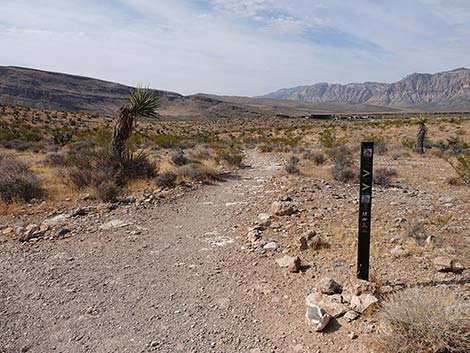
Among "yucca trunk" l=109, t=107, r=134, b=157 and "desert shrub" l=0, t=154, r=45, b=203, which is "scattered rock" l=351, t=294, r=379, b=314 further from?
"yucca trunk" l=109, t=107, r=134, b=157

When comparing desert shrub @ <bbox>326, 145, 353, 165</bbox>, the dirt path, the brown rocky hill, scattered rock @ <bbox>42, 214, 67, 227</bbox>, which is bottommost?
the dirt path

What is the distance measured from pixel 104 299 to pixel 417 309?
155 inches

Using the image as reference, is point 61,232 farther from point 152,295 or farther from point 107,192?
point 152,295

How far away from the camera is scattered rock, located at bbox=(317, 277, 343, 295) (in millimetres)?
4465

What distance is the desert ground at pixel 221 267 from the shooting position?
3920mm

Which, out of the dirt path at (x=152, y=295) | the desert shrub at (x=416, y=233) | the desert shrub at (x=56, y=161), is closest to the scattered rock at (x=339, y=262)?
the dirt path at (x=152, y=295)

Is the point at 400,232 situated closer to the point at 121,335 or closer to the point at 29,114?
the point at 121,335

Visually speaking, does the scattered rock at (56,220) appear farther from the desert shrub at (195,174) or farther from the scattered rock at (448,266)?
the scattered rock at (448,266)

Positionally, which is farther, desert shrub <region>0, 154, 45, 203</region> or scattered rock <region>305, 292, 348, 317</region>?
desert shrub <region>0, 154, 45, 203</region>

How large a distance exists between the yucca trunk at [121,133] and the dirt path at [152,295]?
182 inches

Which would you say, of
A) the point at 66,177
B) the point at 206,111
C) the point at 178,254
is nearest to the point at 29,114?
the point at 66,177

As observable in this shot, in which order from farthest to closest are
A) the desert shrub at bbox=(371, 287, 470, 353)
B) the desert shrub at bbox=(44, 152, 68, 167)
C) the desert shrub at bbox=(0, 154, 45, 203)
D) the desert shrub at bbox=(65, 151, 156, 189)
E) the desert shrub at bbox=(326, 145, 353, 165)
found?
the desert shrub at bbox=(326, 145, 353, 165)
the desert shrub at bbox=(44, 152, 68, 167)
the desert shrub at bbox=(65, 151, 156, 189)
the desert shrub at bbox=(0, 154, 45, 203)
the desert shrub at bbox=(371, 287, 470, 353)

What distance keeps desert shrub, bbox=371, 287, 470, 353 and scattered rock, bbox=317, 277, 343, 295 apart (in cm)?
89

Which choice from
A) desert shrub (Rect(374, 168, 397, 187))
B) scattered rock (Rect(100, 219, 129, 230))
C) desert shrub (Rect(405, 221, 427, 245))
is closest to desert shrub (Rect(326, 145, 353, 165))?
desert shrub (Rect(374, 168, 397, 187))
